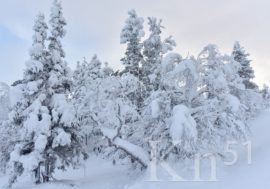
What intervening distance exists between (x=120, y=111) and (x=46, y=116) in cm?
456

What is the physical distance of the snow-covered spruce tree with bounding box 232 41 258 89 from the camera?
120 ft

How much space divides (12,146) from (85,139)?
443 cm

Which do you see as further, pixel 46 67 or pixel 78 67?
pixel 78 67

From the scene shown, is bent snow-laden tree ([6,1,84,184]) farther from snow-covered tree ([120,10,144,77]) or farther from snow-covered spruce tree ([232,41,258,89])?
snow-covered spruce tree ([232,41,258,89])

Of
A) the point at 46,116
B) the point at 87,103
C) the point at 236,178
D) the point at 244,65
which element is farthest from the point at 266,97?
the point at 236,178

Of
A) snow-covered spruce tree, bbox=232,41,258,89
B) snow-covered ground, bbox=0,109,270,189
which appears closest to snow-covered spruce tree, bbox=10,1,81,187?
snow-covered ground, bbox=0,109,270,189

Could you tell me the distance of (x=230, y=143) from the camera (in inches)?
674

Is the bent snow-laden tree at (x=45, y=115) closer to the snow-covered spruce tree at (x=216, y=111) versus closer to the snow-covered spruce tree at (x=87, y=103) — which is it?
the snow-covered spruce tree at (x=87, y=103)

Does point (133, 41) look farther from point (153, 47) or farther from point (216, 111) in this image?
point (216, 111)

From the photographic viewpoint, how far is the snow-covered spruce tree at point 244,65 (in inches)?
1435

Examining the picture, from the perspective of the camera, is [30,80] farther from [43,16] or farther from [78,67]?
[78,67]

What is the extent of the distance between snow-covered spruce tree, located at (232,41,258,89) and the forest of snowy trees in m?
14.0

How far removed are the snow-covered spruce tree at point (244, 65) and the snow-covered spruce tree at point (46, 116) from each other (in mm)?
19970

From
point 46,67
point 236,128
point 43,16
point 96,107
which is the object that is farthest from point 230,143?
point 43,16
